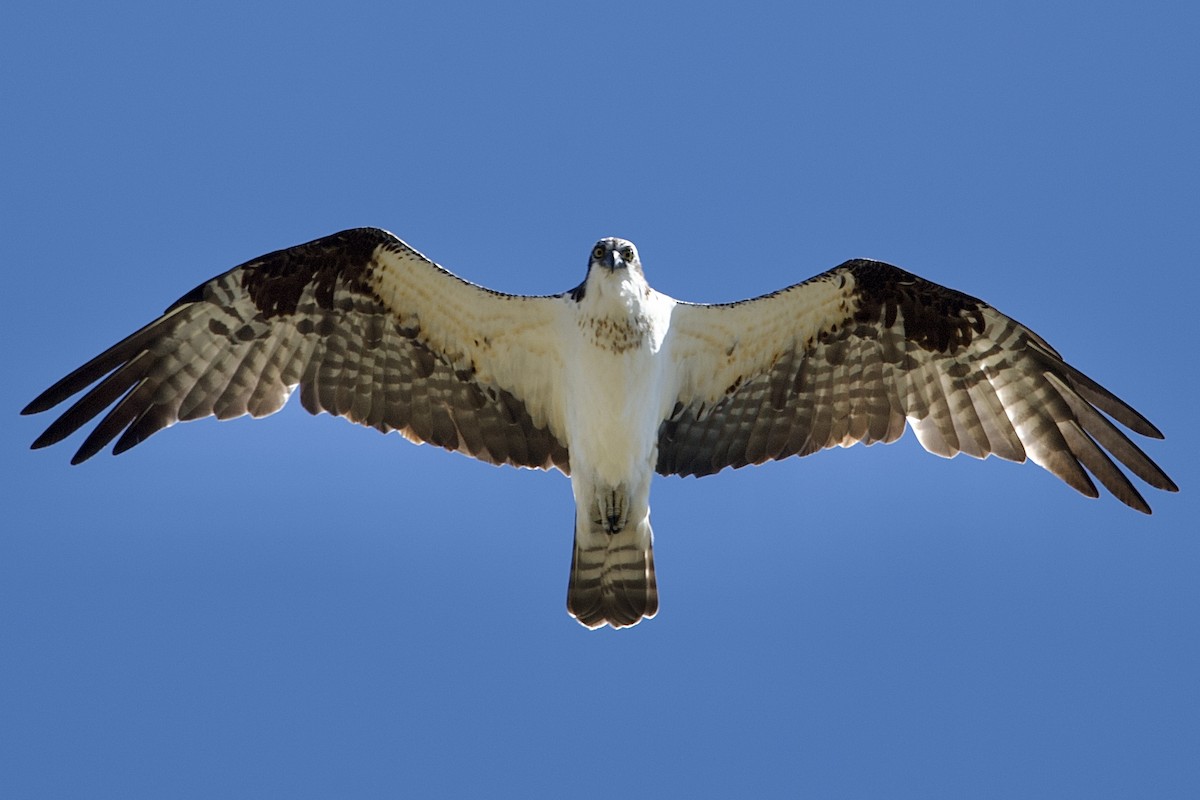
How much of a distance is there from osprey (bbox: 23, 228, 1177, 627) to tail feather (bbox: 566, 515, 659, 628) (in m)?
0.01

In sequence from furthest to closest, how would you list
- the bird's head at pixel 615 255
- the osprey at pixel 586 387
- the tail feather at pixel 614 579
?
the tail feather at pixel 614 579, the osprey at pixel 586 387, the bird's head at pixel 615 255

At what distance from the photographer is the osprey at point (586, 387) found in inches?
412

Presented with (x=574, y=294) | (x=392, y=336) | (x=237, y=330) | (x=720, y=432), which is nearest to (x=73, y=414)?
(x=237, y=330)

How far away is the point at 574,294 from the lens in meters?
10.2

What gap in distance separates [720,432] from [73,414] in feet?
14.5

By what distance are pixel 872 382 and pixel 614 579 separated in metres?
2.30

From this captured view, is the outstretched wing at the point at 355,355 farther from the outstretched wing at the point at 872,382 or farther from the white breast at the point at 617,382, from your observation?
the outstretched wing at the point at 872,382

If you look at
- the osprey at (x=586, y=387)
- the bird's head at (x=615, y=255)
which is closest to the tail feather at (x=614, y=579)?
the osprey at (x=586, y=387)

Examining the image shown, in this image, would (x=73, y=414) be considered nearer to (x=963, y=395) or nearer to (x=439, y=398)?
(x=439, y=398)

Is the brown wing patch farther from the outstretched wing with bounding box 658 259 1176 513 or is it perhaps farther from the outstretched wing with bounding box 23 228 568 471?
the outstretched wing with bounding box 23 228 568 471

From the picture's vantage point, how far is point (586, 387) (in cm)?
1019

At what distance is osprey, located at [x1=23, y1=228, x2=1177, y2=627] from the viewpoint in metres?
10.5

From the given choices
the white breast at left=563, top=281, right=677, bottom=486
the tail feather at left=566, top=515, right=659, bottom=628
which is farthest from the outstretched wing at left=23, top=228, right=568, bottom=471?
the tail feather at left=566, top=515, right=659, bottom=628

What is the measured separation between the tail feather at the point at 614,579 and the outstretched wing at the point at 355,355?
69 cm
